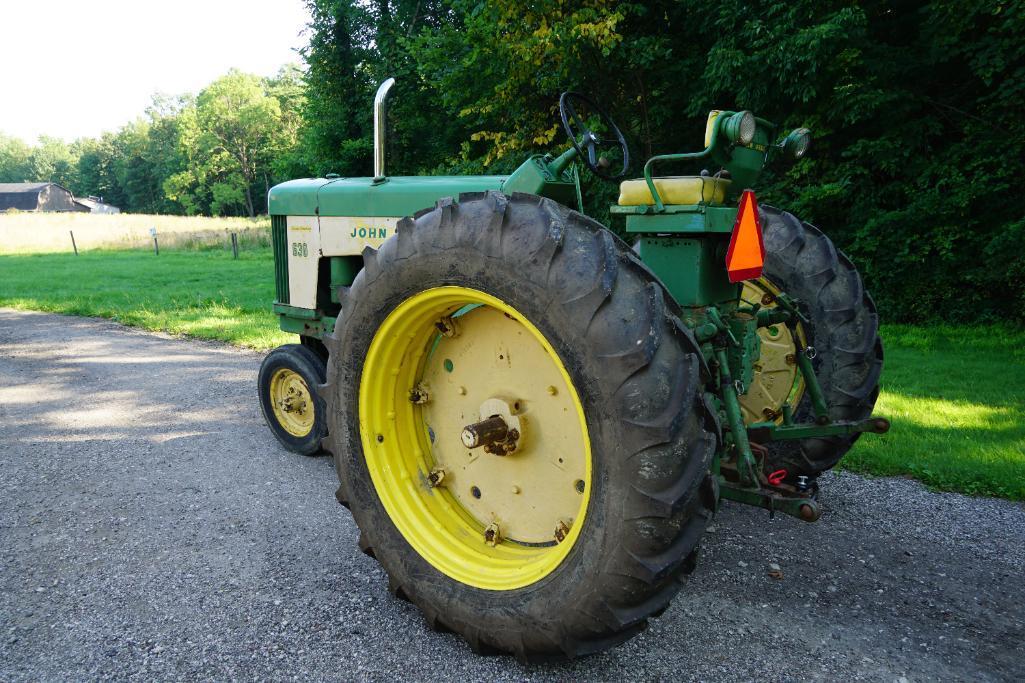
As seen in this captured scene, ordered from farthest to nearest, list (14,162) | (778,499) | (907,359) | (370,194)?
(14,162) → (907,359) → (370,194) → (778,499)

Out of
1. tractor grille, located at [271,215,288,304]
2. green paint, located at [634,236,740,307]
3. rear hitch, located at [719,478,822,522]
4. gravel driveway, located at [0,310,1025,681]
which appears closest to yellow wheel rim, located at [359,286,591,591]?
gravel driveway, located at [0,310,1025,681]

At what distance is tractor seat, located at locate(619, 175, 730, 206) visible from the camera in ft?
8.50

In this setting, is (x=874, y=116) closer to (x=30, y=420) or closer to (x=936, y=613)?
(x=936, y=613)

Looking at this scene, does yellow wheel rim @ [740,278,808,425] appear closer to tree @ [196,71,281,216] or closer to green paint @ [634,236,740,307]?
green paint @ [634,236,740,307]

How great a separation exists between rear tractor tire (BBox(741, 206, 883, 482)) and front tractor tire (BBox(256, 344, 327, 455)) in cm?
250

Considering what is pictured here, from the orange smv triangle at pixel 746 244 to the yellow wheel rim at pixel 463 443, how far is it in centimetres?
73

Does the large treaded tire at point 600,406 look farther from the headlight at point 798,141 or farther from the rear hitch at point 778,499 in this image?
the headlight at point 798,141

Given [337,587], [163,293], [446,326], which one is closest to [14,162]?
[163,293]

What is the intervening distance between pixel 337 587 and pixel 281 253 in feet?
8.23

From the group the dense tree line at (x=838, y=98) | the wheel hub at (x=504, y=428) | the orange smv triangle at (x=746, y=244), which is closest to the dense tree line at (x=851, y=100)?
the dense tree line at (x=838, y=98)

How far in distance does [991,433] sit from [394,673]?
166 inches

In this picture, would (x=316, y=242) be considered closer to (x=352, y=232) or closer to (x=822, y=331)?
(x=352, y=232)

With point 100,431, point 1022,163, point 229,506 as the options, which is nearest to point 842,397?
point 229,506

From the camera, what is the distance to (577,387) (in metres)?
1.92
